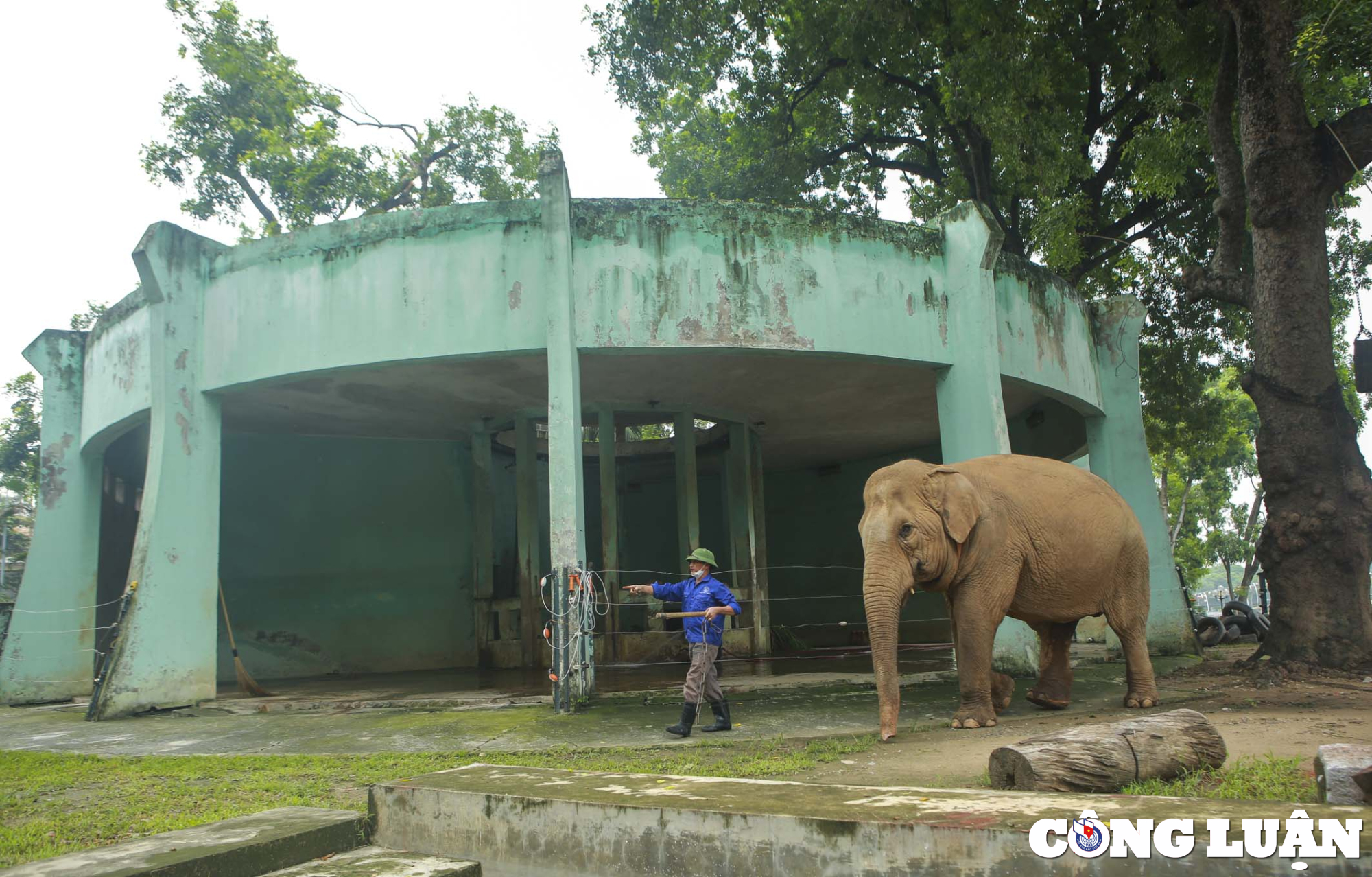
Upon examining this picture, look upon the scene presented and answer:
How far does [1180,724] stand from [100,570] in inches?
606

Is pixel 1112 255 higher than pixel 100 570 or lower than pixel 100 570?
higher

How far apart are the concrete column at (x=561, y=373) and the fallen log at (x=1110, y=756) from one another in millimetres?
5461

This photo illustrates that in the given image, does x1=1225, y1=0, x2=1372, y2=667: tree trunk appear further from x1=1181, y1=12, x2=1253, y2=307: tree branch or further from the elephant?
the elephant

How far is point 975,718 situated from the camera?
7328mm

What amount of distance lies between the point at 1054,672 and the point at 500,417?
941cm

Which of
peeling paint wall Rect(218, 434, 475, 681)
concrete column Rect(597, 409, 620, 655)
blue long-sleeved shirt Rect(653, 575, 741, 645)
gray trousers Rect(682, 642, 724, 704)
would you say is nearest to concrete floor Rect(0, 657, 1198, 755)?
gray trousers Rect(682, 642, 724, 704)

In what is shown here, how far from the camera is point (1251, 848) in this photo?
8.38 ft

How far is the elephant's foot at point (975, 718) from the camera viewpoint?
730 centimetres

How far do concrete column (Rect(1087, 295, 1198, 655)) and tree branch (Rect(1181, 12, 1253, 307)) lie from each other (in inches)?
156

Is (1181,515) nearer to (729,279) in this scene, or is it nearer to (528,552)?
(528,552)

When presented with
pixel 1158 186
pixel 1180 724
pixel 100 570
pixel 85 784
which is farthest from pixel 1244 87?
pixel 100 570

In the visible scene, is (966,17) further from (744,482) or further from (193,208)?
(193,208)

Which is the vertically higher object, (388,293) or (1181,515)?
(388,293)

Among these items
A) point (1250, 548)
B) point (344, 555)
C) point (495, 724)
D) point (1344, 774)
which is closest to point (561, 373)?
point (495, 724)
